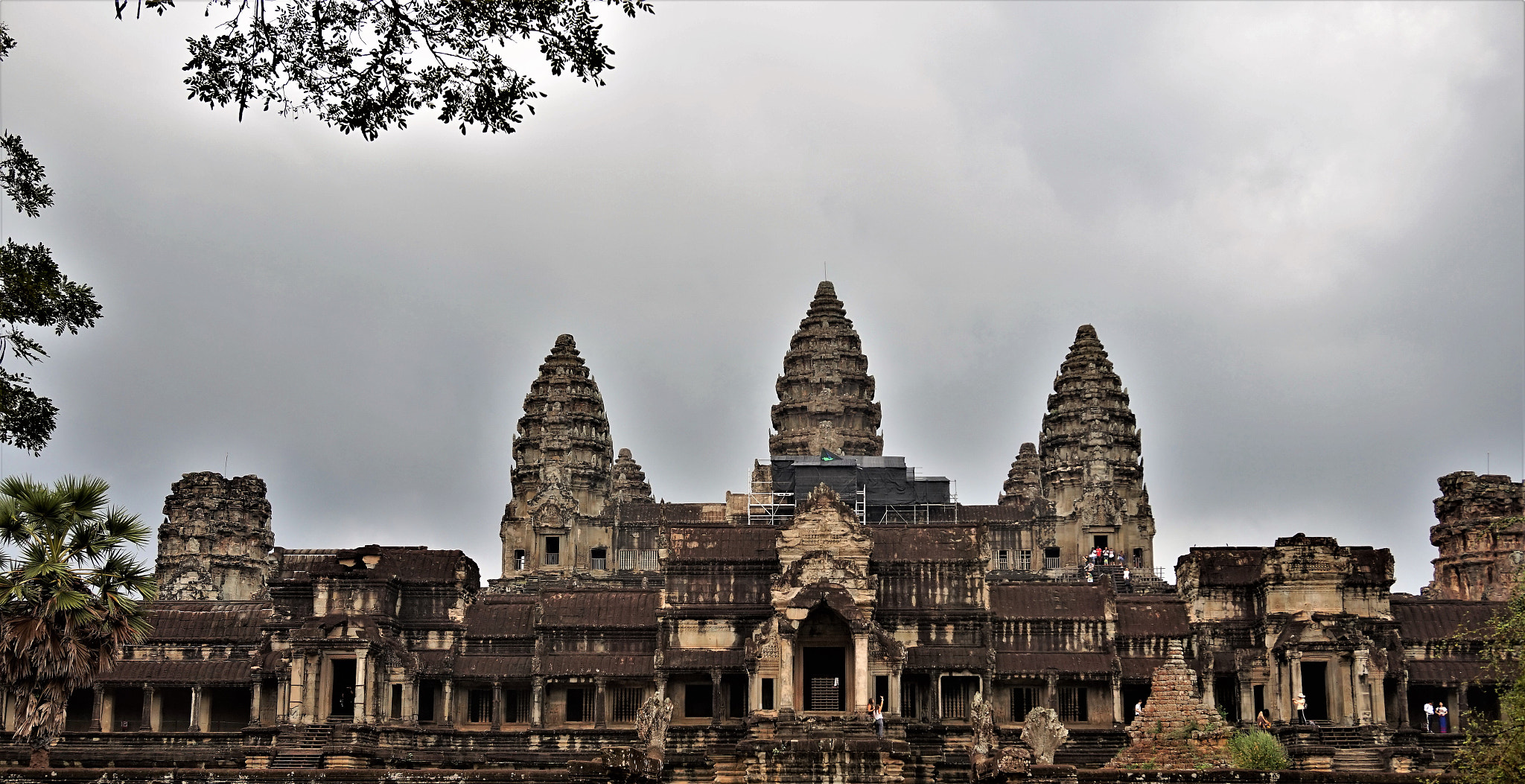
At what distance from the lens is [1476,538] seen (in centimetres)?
6606

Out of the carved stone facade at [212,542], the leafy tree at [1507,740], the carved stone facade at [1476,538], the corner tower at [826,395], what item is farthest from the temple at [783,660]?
the corner tower at [826,395]

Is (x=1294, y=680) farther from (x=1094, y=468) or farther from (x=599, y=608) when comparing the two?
(x=1094, y=468)

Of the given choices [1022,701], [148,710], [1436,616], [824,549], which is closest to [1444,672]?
[1436,616]

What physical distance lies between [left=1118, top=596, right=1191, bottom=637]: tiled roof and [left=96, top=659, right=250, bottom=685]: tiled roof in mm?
27406

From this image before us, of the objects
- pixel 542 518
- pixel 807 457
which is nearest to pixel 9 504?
pixel 542 518

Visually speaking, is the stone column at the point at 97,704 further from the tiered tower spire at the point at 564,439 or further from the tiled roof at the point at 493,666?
the tiered tower spire at the point at 564,439

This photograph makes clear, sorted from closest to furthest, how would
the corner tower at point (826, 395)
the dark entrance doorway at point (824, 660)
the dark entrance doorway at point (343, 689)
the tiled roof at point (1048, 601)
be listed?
the dark entrance doorway at point (824, 660) → the dark entrance doorway at point (343, 689) → the tiled roof at point (1048, 601) → the corner tower at point (826, 395)

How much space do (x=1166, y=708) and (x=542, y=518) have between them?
45.1 meters

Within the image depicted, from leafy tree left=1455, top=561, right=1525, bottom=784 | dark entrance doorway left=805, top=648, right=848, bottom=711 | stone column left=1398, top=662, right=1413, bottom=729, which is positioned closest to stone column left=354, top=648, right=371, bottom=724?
dark entrance doorway left=805, top=648, right=848, bottom=711

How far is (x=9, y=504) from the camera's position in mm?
32625

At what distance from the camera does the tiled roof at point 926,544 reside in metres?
46.9

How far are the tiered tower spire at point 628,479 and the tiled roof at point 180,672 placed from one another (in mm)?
46070

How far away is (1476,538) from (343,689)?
47.6m

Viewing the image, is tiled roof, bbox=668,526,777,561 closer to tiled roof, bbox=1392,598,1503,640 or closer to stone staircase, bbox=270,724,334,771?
stone staircase, bbox=270,724,334,771
